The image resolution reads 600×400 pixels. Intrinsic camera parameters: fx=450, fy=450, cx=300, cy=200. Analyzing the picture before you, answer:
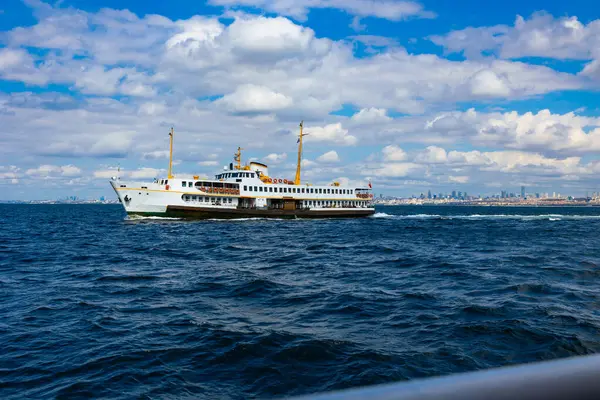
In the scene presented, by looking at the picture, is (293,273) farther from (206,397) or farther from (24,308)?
(206,397)

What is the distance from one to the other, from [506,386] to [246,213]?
197ft

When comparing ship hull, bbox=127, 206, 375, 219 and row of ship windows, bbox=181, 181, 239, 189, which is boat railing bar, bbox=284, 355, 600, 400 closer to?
ship hull, bbox=127, 206, 375, 219

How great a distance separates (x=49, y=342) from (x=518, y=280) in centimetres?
1645

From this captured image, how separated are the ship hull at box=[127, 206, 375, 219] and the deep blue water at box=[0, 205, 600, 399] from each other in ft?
102

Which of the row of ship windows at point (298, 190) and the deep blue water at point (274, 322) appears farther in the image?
the row of ship windows at point (298, 190)

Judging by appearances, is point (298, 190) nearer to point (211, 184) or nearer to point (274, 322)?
point (211, 184)

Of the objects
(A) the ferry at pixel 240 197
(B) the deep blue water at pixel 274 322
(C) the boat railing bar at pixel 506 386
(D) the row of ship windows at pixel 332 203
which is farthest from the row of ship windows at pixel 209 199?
(C) the boat railing bar at pixel 506 386

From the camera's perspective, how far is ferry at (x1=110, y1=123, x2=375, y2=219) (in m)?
55.2

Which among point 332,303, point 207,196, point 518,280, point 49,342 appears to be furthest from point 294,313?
point 207,196

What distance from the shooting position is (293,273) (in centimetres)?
2053

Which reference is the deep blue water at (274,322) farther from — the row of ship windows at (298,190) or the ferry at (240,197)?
the row of ship windows at (298,190)

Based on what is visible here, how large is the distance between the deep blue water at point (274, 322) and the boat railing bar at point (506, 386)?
7.30 metres

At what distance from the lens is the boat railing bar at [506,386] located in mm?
1306

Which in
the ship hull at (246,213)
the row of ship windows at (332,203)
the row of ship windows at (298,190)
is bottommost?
the ship hull at (246,213)
